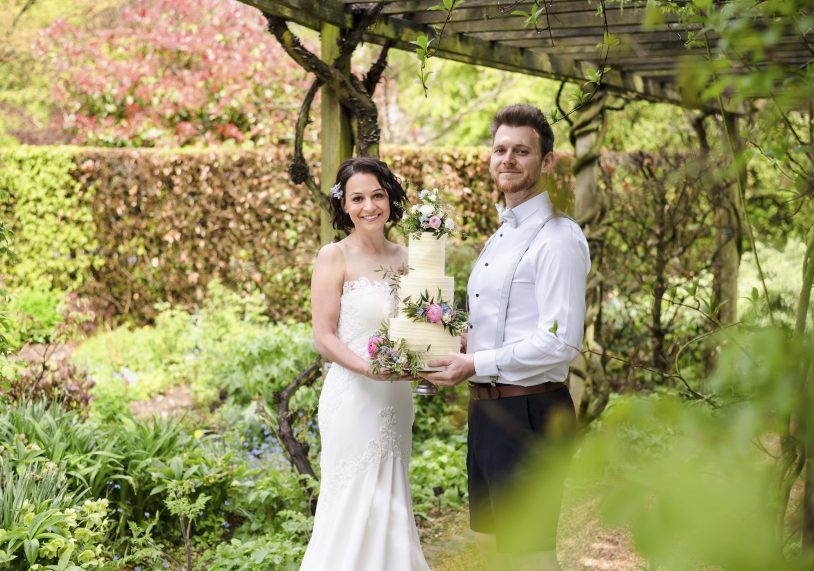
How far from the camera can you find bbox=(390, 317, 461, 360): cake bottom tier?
3.05 metres

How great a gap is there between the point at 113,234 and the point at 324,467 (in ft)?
23.2

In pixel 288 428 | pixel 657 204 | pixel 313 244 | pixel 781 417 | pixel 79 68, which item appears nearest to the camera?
pixel 781 417

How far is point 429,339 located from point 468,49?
210 cm

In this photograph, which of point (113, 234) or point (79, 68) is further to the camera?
point (79, 68)

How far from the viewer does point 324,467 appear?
3572mm

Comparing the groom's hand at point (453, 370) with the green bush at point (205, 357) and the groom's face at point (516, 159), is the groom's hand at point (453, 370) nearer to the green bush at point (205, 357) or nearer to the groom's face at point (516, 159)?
the groom's face at point (516, 159)

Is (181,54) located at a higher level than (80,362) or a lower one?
higher

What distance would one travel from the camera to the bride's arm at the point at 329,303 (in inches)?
132

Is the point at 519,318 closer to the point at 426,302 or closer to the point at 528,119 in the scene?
the point at 426,302

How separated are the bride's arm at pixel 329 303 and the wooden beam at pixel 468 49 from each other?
100 centimetres

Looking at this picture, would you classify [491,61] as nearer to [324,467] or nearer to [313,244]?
[324,467]

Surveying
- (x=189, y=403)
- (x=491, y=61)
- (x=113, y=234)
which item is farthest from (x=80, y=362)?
(x=491, y=61)

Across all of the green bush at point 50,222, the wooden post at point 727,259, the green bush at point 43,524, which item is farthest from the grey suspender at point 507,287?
the green bush at point 50,222

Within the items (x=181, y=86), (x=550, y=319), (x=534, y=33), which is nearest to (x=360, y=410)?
(x=550, y=319)
